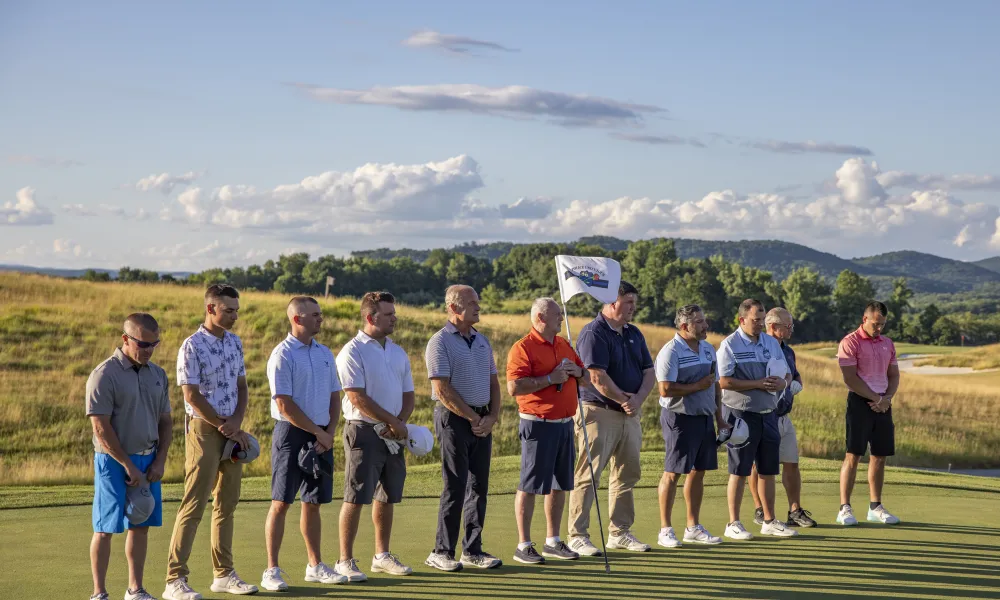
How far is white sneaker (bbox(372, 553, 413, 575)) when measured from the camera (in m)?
7.63

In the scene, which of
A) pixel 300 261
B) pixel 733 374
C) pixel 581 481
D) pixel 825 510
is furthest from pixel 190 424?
pixel 300 261

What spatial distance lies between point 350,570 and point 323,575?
0.19 metres

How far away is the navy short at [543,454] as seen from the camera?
323 inches

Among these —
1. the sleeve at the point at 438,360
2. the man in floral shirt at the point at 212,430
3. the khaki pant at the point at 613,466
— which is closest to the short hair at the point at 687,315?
the khaki pant at the point at 613,466

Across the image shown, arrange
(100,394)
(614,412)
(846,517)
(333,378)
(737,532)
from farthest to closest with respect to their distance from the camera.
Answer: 1. (846,517)
2. (737,532)
3. (614,412)
4. (333,378)
5. (100,394)

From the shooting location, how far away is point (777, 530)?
9562 mm

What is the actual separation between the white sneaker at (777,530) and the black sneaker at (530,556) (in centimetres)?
243

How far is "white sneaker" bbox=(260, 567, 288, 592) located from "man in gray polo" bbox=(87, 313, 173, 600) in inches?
30.8

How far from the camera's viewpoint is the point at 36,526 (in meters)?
9.61

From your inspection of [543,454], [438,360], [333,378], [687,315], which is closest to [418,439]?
[438,360]

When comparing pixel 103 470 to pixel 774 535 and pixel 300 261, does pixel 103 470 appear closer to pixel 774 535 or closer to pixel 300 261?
pixel 774 535

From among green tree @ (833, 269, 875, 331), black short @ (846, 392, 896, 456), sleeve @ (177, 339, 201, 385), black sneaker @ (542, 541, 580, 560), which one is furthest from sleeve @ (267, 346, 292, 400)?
green tree @ (833, 269, 875, 331)

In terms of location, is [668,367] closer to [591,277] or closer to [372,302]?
[591,277]

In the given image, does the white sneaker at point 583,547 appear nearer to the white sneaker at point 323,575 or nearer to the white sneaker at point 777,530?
the white sneaker at point 777,530
